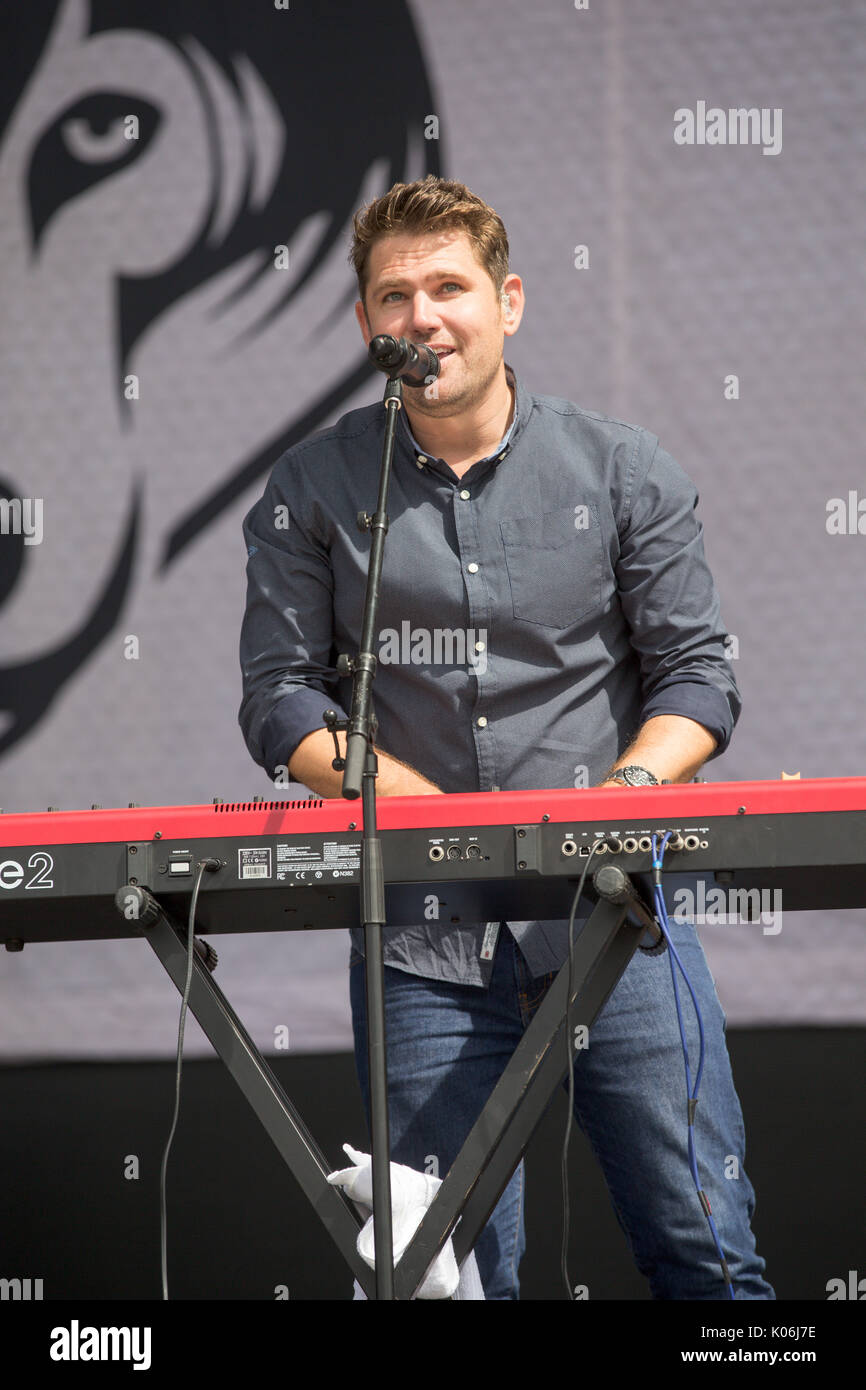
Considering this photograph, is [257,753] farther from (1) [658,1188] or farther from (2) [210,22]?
(2) [210,22]

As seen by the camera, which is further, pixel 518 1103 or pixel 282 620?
pixel 282 620

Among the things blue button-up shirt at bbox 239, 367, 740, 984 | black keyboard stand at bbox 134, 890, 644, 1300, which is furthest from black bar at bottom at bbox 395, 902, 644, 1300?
blue button-up shirt at bbox 239, 367, 740, 984

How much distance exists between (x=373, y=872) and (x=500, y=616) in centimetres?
66

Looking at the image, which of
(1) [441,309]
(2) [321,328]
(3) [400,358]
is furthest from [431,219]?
(2) [321,328]

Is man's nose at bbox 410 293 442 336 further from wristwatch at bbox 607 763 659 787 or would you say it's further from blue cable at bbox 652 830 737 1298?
blue cable at bbox 652 830 737 1298

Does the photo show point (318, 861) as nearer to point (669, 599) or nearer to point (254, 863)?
point (254, 863)

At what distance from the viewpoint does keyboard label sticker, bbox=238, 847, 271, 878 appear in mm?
1486

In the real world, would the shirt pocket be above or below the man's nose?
below

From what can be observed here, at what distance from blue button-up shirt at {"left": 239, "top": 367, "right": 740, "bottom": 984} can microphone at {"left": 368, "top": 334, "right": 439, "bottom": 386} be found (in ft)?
1.17

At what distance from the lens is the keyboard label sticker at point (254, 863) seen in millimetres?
1486

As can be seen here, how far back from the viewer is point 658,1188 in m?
1.77

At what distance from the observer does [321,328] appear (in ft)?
12.6

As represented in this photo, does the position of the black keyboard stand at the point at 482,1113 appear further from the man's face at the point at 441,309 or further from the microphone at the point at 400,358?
the man's face at the point at 441,309

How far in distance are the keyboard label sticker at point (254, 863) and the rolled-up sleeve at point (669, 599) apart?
24.4 inches
